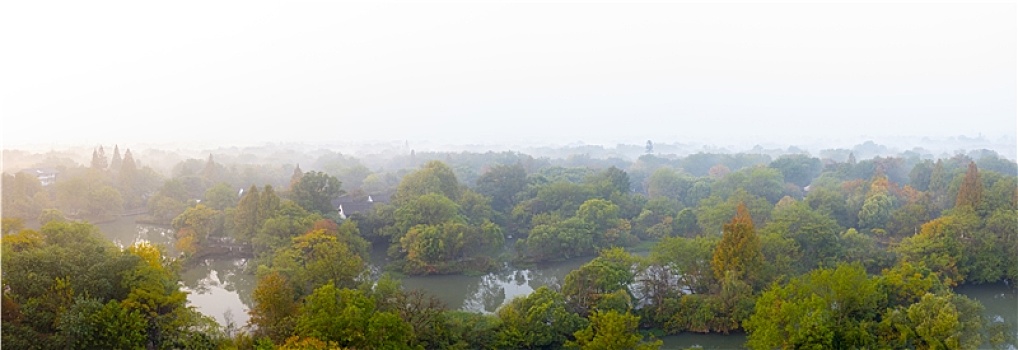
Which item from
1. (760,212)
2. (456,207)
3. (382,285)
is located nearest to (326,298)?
(382,285)

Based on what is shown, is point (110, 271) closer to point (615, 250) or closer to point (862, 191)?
point (615, 250)

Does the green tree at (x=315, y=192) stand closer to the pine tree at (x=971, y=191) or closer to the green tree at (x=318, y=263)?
the green tree at (x=318, y=263)

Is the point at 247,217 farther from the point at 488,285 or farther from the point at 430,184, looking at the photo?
the point at 488,285

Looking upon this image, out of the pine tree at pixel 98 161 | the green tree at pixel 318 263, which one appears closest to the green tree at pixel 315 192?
the green tree at pixel 318 263

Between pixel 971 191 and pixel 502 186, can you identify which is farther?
pixel 502 186

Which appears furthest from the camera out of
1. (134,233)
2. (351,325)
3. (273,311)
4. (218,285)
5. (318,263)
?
(134,233)

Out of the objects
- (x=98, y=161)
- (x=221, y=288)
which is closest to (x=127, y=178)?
(x=98, y=161)
